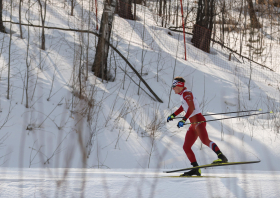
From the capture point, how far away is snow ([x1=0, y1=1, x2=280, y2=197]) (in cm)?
220

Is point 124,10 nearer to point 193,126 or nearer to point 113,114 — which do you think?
point 113,114

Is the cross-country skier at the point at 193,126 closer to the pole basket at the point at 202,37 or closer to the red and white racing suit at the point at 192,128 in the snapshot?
the red and white racing suit at the point at 192,128

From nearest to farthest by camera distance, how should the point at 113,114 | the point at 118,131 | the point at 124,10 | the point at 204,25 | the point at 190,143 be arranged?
1. the point at 190,143
2. the point at 118,131
3. the point at 113,114
4. the point at 204,25
5. the point at 124,10

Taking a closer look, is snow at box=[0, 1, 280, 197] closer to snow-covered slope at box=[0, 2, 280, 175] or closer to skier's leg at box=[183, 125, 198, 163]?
snow-covered slope at box=[0, 2, 280, 175]

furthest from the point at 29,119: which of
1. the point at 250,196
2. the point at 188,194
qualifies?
the point at 250,196

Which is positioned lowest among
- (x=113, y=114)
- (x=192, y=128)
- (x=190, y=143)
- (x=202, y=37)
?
(x=113, y=114)

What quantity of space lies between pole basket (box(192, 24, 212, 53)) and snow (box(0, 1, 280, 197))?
224cm

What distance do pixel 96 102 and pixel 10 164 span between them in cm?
268

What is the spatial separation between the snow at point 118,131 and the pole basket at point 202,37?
2.24 meters

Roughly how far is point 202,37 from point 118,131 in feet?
27.9

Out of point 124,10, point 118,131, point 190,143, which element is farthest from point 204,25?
point 190,143

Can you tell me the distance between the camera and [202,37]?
42.3 ft

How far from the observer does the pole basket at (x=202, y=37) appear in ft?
42.4

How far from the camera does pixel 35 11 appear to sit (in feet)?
39.7
